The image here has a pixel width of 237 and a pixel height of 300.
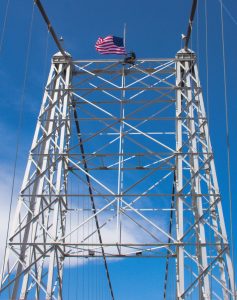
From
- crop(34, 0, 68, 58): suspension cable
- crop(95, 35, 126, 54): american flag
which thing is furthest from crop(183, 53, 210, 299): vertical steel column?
crop(34, 0, 68, 58): suspension cable

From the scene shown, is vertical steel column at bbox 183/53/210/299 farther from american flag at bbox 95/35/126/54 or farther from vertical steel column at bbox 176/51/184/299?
american flag at bbox 95/35/126/54

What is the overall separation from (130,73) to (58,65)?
10.2 ft

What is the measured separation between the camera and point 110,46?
868 inches

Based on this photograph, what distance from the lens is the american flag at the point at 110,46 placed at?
2197 centimetres

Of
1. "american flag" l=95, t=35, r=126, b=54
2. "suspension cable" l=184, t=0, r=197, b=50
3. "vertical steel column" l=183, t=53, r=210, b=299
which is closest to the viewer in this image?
"vertical steel column" l=183, t=53, r=210, b=299

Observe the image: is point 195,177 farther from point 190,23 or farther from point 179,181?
point 190,23

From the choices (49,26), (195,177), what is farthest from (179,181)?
(49,26)

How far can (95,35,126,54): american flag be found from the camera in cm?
2197

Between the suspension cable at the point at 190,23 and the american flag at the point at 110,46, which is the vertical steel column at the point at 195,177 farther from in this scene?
the american flag at the point at 110,46

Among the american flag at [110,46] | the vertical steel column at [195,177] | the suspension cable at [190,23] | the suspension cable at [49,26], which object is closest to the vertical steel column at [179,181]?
the vertical steel column at [195,177]


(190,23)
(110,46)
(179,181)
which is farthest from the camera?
(110,46)

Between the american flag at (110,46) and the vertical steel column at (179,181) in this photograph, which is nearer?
the vertical steel column at (179,181)

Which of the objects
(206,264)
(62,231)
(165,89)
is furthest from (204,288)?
(165,89)

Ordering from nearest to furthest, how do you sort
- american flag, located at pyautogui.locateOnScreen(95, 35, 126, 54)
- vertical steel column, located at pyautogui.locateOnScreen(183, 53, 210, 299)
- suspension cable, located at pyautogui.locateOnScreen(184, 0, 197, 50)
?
vertical steel column, located at pyautogui.locateOnScreen(183, 53, 210, 299) → suspension cable, located at pyautogui.locateOnScreen(184, 0, 197, 50) → american flag, located at pyautogui.locateOnScreen(95, 35, 126, 54)
